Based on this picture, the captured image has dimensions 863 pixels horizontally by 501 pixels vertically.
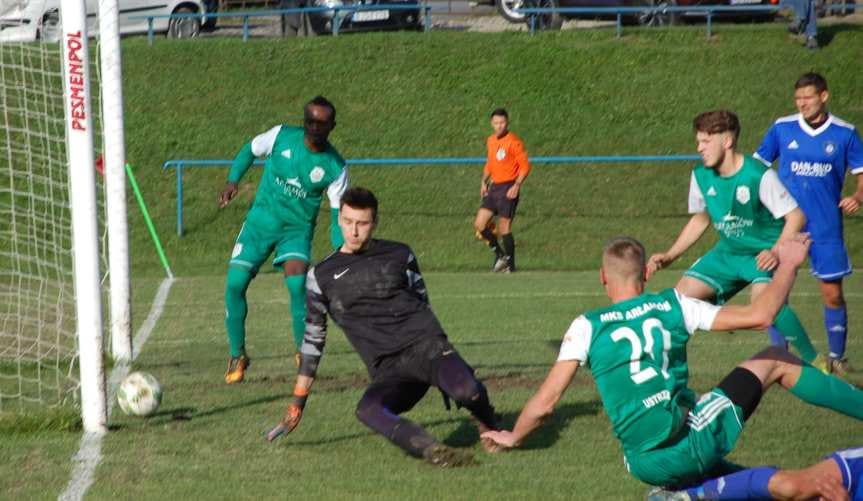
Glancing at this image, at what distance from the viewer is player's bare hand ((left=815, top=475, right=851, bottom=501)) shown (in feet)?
17.1

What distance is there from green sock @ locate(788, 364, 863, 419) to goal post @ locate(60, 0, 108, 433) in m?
4.04

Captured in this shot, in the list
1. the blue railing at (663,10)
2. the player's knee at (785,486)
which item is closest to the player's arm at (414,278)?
the player's knee at (785,486)

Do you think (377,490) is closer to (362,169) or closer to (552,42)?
(362,169)

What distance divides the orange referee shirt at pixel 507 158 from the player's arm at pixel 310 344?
412 inches

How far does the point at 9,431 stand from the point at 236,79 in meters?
16.2

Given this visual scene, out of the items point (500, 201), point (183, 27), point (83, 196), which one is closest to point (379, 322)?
point (83, 196)

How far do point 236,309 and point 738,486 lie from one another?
483 cm

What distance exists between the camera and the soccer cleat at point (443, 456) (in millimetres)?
6672

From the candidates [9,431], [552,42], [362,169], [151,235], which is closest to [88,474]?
[9,431]

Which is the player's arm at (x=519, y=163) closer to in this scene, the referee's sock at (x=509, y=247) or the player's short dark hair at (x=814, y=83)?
the referee's sock at (x=509, y=247)

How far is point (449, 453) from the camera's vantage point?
6.71 metres

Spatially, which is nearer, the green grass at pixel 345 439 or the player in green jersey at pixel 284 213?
the green grass at pixel 345 439

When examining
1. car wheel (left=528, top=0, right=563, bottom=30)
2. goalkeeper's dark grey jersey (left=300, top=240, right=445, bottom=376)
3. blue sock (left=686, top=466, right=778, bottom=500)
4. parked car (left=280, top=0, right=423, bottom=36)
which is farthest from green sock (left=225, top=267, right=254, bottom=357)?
car wheel (left=528, top=0, right=563, bottom=30)

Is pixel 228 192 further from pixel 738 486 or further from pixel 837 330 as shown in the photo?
pixel 738 486
